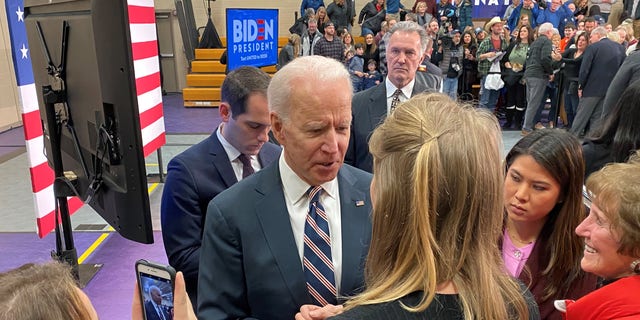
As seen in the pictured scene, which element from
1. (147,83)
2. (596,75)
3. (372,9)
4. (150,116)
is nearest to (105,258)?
(150,116)

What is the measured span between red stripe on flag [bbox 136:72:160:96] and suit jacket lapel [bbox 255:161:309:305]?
13.1 ft

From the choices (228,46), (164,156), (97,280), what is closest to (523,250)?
(97,280)

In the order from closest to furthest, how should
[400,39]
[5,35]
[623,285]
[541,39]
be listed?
[623,285] < [400,39] < [541,39] < [5,35]

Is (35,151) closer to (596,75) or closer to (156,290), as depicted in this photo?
(156,290)

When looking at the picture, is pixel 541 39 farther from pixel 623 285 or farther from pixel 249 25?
pixel 623 285

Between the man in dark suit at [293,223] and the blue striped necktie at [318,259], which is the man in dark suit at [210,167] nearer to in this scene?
the man in dark suit at [293,223]

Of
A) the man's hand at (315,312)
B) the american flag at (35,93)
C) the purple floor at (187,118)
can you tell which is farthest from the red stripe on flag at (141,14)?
the man's hand at (315,312)

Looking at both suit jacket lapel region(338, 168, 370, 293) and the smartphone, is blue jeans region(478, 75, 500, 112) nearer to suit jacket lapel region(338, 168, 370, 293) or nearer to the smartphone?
suit jacket lapel region(338, 168, 370, 293)

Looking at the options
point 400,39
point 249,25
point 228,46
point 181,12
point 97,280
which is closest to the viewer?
point 400,39

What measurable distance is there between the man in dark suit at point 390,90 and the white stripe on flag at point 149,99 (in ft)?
9.14

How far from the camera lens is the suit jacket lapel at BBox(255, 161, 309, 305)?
4.59 feet

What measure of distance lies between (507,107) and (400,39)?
650 centimetres

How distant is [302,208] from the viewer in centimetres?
150

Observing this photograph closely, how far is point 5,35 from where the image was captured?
9.18 metres
